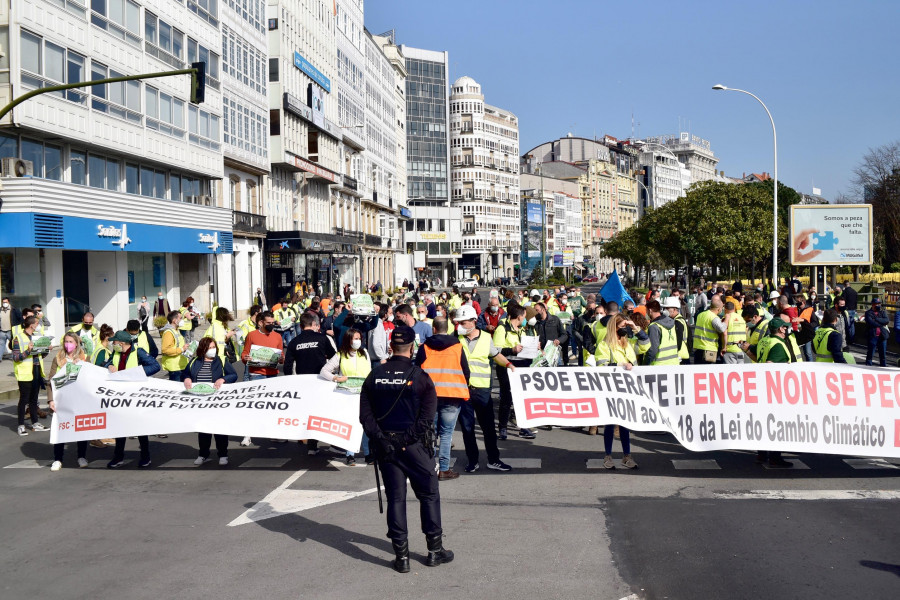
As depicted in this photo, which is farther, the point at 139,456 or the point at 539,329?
the point at 539,329

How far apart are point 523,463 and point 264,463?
3.12m

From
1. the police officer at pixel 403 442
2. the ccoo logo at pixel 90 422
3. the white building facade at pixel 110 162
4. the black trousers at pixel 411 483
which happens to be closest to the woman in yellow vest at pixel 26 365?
the ccoo logo at pixel 90 422

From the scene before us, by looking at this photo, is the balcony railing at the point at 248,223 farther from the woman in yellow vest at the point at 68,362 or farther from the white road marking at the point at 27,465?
the white road marking at the point at 27,465

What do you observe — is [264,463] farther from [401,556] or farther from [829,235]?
[829,235]

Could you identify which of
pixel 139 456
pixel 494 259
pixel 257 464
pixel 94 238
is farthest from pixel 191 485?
pixel 494 259

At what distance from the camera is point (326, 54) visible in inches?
2493

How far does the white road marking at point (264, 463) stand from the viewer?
1088 centimetres

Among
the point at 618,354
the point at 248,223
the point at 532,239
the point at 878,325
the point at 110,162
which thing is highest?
the point at 532,239

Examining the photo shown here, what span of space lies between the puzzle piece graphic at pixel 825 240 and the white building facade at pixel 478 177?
3678 inches

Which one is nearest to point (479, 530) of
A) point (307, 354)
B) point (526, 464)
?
point (526, 464)

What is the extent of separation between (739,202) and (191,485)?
179 ft

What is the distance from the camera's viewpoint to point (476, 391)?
10438 mm

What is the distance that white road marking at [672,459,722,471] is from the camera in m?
10.4

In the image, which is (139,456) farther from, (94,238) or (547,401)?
(94,238)
